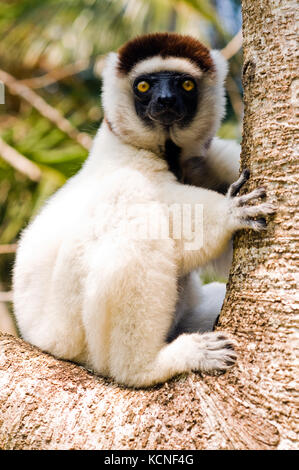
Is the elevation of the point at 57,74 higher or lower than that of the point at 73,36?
lower

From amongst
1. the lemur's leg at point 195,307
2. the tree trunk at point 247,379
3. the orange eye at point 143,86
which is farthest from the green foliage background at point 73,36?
the tree trunk at point 247,379

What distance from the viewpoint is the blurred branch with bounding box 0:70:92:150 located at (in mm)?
6301

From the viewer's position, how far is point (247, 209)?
85.9 inches

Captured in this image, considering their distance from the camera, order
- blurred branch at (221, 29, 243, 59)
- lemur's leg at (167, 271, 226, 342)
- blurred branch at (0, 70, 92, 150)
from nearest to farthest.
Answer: lemur's leg at (167, 271, 226, 342) → blurred branch at (221, 29, 243, 59) → blurred branch at (0, 70, 92, 150)

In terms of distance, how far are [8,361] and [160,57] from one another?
195 centimetres

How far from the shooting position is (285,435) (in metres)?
1.76

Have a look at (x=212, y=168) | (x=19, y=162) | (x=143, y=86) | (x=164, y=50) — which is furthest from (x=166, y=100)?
(x=19, y=162)

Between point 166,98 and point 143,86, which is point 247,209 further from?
point 143,86

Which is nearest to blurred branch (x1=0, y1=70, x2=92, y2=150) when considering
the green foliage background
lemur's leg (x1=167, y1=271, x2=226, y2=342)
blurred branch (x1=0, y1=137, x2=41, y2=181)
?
the green foliage background

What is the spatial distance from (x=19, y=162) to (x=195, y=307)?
3.67 m

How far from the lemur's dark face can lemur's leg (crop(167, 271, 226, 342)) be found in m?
0.94

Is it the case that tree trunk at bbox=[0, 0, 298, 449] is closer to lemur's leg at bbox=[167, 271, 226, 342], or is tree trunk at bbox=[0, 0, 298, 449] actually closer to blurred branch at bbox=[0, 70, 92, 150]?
lemur's leg at bbox=[167, 271, 226, 342]

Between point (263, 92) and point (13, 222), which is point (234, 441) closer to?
point (263, 92)

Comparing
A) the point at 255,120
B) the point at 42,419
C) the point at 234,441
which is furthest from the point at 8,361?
the point at 255,120
